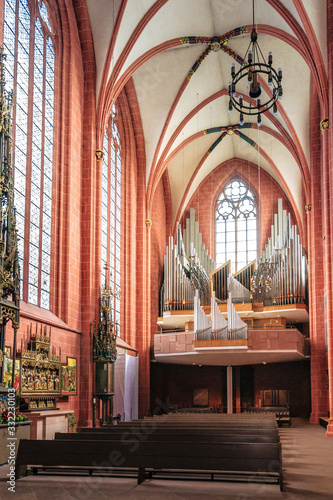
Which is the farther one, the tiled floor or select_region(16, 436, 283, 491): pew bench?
select_region(16, 436, 283, 491): pew bench

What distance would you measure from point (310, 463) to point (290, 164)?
64.7 feet

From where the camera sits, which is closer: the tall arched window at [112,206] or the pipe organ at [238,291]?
the tall arched window at [112,206]

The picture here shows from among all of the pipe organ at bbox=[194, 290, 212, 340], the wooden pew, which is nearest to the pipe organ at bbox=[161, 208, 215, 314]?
the pipe organ at bbox=[194, 290, 212, 340]

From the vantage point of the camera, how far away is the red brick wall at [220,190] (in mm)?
31672

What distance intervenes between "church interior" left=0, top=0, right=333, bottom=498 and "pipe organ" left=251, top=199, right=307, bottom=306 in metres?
0.09

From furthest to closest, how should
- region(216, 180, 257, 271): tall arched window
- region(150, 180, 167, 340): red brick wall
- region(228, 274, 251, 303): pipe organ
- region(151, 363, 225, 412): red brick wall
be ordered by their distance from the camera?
region(216, 180, 257, 271): tall arched window < region(151, 363, 225, 412): red brick wall < region(150, 180, 167, 340): red brick wall < region(228, 274, 251, 303): pipe organ

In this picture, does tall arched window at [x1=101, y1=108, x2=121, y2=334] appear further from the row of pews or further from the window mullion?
the row of pews

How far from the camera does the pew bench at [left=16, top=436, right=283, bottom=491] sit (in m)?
8.04

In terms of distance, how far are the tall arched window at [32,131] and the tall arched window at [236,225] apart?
624 inches

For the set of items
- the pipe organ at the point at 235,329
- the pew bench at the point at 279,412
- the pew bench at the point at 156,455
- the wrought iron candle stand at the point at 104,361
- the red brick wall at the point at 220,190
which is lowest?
the pew bench at the point at 279,412

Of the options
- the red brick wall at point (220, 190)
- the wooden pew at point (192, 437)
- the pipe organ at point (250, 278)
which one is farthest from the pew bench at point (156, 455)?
the red brick wall at point (220, 190)

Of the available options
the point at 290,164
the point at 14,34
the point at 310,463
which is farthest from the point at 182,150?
the point at 310,463

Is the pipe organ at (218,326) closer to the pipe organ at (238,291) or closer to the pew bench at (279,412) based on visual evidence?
the pipe organ at (238,291)

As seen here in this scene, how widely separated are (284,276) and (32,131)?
46.8 feet
